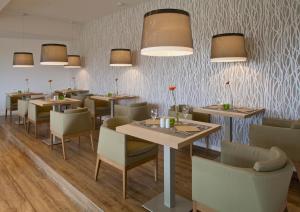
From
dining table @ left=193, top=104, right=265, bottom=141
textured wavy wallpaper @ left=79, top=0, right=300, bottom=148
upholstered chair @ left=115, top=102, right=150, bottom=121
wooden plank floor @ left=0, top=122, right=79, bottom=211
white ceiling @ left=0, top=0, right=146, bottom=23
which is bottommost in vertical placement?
wooden plank floor @ left=0, top=122, right=79, bottom=211

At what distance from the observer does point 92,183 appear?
308 centimetres

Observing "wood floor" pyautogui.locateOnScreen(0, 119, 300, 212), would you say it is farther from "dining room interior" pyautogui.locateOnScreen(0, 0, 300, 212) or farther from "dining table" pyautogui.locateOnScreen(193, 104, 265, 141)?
"dining table" pyautogui.locateOnScreen(193, 104, 265, 141)

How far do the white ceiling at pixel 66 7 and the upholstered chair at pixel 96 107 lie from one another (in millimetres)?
2326

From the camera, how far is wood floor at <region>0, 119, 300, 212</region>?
8.83ft

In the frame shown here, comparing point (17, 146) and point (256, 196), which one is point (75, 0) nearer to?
point (17, 146)

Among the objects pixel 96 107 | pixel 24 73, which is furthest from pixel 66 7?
pixel 24 73

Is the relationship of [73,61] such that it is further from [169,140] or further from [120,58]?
[169,140]

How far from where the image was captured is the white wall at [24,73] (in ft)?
25.1

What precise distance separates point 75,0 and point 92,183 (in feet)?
14.1

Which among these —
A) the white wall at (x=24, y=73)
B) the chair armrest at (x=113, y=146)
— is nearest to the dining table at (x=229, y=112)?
the chair armrest at (x=113, y=146)

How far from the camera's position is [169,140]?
222 cm

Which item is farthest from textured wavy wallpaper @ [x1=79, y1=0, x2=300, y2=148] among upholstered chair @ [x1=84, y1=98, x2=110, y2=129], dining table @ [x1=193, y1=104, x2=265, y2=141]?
upholstered chair @ [x1=84, y1=98, x2=110, y2=129]

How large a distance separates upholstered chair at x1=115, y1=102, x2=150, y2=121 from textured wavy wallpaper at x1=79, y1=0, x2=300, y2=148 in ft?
1.54

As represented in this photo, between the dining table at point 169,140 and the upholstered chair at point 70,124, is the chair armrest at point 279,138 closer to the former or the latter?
the dining table at point 169,140
